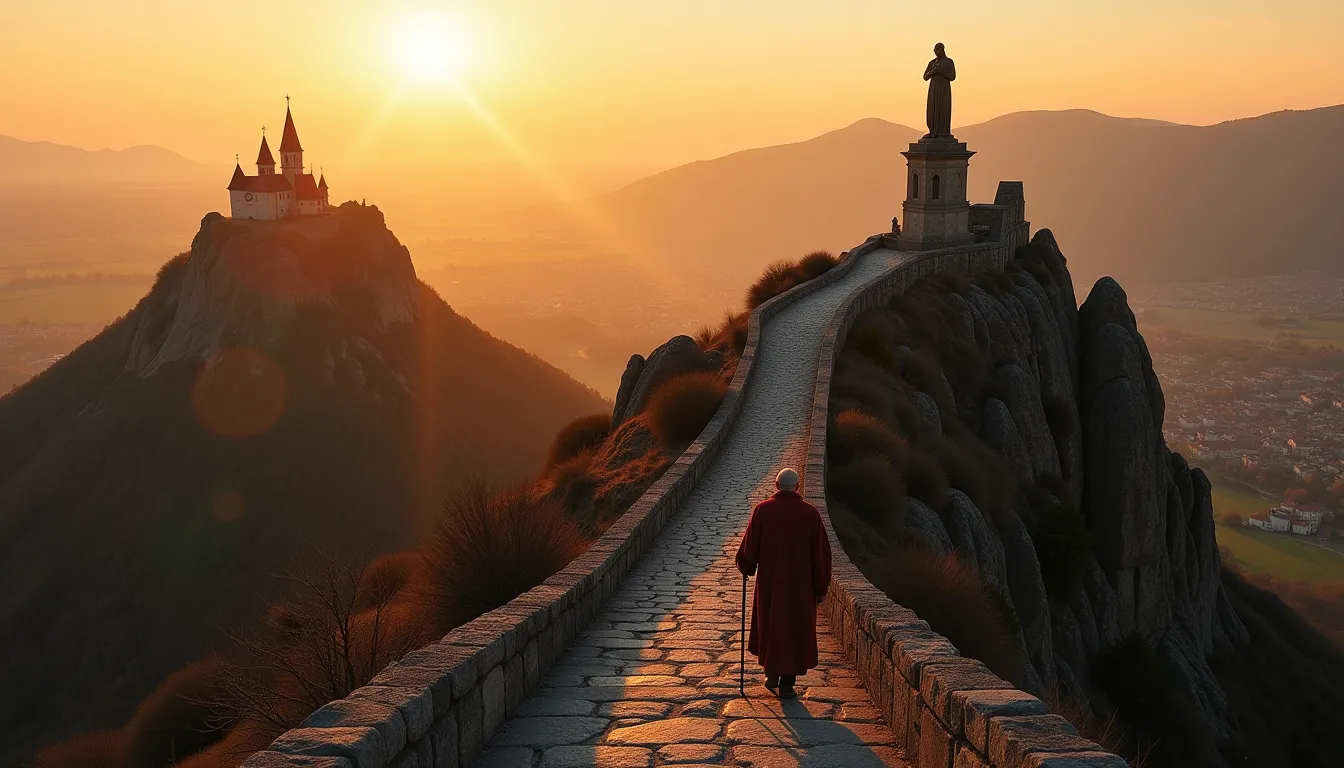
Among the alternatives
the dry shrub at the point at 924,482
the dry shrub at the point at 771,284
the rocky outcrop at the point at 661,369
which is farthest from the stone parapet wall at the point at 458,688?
the dry shrub at the point at 771,284

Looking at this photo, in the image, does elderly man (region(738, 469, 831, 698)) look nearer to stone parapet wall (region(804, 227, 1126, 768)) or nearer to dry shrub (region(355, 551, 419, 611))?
stone parapet wall (region(804, 227, 1126, 768))

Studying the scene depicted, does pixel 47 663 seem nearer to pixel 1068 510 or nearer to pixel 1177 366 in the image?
pixel 1068 510

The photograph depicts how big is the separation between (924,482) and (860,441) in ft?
4.16

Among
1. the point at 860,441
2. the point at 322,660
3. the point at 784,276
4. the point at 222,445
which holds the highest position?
the point at 784,276

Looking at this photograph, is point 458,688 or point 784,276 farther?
point 784,276

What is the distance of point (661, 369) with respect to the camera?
21.6m

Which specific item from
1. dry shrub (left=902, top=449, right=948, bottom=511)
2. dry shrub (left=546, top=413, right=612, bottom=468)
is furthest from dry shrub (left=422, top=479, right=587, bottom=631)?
dry shrub (left=546, top=413, right=612, bottom=468)

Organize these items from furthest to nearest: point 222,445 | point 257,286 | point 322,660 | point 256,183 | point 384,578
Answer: point 256,183
point 257,286
point 222,445
point 384,578
point 322,660

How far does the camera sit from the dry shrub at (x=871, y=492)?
14.0 metres

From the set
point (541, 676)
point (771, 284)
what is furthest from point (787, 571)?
point (771, 284)

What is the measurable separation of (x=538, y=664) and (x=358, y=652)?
412 centimetres

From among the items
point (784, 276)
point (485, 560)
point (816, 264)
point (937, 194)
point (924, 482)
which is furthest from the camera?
point (937, 194)

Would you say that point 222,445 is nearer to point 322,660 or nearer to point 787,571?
point 322,660

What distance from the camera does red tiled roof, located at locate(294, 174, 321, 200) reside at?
9862 cm
